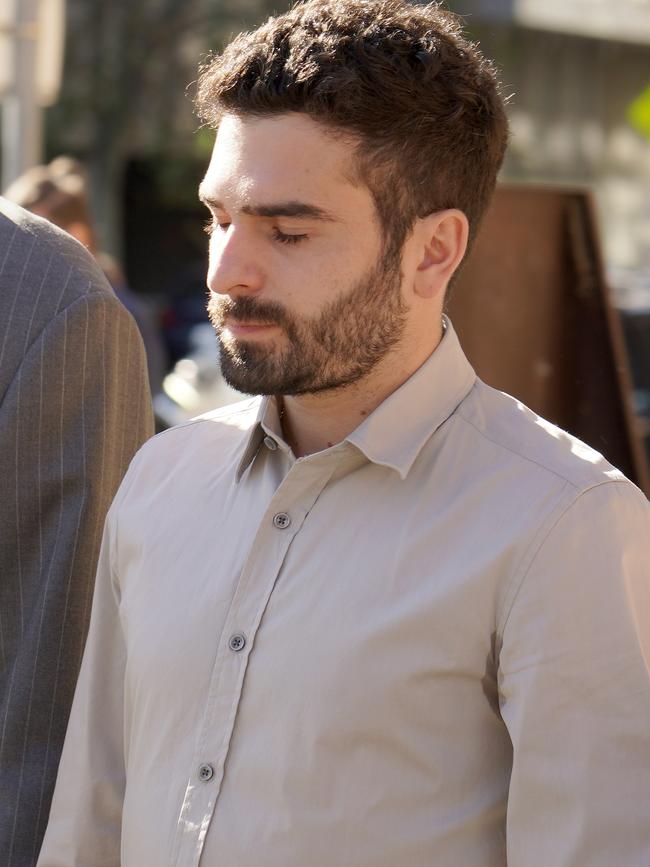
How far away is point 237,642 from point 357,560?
0.57ft

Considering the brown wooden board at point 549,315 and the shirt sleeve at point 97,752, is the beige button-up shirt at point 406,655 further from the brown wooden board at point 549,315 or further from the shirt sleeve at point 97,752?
the brown wooden board at point 549,315

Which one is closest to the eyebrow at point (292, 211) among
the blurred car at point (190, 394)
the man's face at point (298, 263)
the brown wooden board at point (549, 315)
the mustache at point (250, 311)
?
the man's face at point (298, 263)

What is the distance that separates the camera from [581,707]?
4.76 ft

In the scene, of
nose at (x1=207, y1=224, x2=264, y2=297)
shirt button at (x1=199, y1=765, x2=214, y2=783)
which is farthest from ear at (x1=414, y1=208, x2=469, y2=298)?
shirt button at (x1=199, y1=765, x2=214, y2=783)

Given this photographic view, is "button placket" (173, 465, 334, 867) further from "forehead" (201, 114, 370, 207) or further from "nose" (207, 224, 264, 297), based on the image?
"forehead" (201, 114, 370, 207)

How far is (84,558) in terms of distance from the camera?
195 centimetres

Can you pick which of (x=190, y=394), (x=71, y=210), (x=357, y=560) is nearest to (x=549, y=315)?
(x=357, y=560)

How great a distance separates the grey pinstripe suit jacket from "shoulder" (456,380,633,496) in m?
0.57

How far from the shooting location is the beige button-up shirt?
145cm

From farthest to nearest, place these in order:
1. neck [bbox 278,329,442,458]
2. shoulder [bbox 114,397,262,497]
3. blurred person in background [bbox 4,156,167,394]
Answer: blurred person in background [bbox 4,156,167,394] < shoulder [bbox 114,397,262,497] < neck [bbox 278,329,442,458]

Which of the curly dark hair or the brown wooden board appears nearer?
the curly dark hair

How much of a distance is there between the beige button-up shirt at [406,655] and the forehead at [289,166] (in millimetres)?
253

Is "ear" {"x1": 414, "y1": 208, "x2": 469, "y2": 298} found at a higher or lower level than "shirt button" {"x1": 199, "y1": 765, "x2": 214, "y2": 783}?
higher

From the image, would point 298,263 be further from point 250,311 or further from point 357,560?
point 357,560
